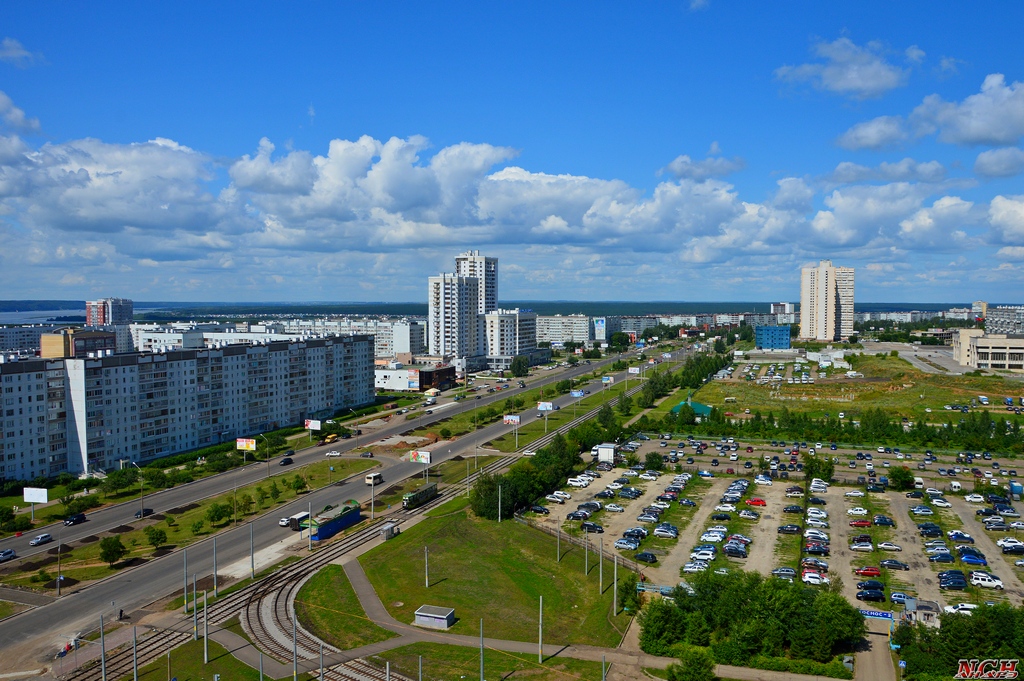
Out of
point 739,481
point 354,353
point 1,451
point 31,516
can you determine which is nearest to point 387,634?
point 31,516

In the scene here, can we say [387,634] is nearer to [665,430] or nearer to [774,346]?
[665,430]

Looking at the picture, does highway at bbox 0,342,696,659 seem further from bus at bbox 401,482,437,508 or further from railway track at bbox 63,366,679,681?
bus at bbox 401,482,437,508

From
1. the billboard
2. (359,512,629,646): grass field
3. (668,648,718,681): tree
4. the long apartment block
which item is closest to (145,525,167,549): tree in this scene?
the billboard

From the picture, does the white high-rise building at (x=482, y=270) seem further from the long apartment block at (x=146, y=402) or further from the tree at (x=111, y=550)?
the tree at (x=111, y=550)

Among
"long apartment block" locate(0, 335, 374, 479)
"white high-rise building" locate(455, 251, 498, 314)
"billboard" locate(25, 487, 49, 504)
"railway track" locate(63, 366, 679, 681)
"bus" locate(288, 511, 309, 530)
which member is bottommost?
"railway track" locate(63, 366, 679, 681)

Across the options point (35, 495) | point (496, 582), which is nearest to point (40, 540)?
point (35, 495)

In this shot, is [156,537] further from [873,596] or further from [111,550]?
[873,596]
